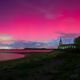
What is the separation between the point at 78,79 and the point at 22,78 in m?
6.87

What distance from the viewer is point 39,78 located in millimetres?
22922

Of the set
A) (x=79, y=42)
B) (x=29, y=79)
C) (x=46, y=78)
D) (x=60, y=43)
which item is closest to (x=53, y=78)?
(x=46, y=78)

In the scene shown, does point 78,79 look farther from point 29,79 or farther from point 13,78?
point 13,78

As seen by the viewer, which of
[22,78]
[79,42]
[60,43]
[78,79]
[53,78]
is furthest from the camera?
→ [60,43]

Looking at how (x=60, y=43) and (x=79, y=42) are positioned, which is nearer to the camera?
(x=79, y=42)

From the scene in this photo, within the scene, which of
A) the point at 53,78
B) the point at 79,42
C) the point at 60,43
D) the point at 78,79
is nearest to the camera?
the point at 78,79

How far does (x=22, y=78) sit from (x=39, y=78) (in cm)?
202

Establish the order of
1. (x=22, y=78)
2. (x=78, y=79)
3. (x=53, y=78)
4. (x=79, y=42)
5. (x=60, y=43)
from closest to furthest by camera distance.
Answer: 1. (x=78, y=79)
2. (x=53, y=78)
3. (x=22, y=78)
4. (x=79, y=42)
5. (x=60, y=43)

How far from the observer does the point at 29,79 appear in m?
22.7

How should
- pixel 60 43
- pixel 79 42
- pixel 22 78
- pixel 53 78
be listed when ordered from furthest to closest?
pixel 60 43 < pixel 79 42 < pixel 22 78 < pixel 53 78

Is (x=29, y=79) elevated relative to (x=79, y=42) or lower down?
lower down

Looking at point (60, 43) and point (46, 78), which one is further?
point (60, 43)

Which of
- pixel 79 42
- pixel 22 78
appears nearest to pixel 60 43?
pixel 79 42

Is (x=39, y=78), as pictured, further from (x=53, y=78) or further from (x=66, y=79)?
(x=66, y=79)
